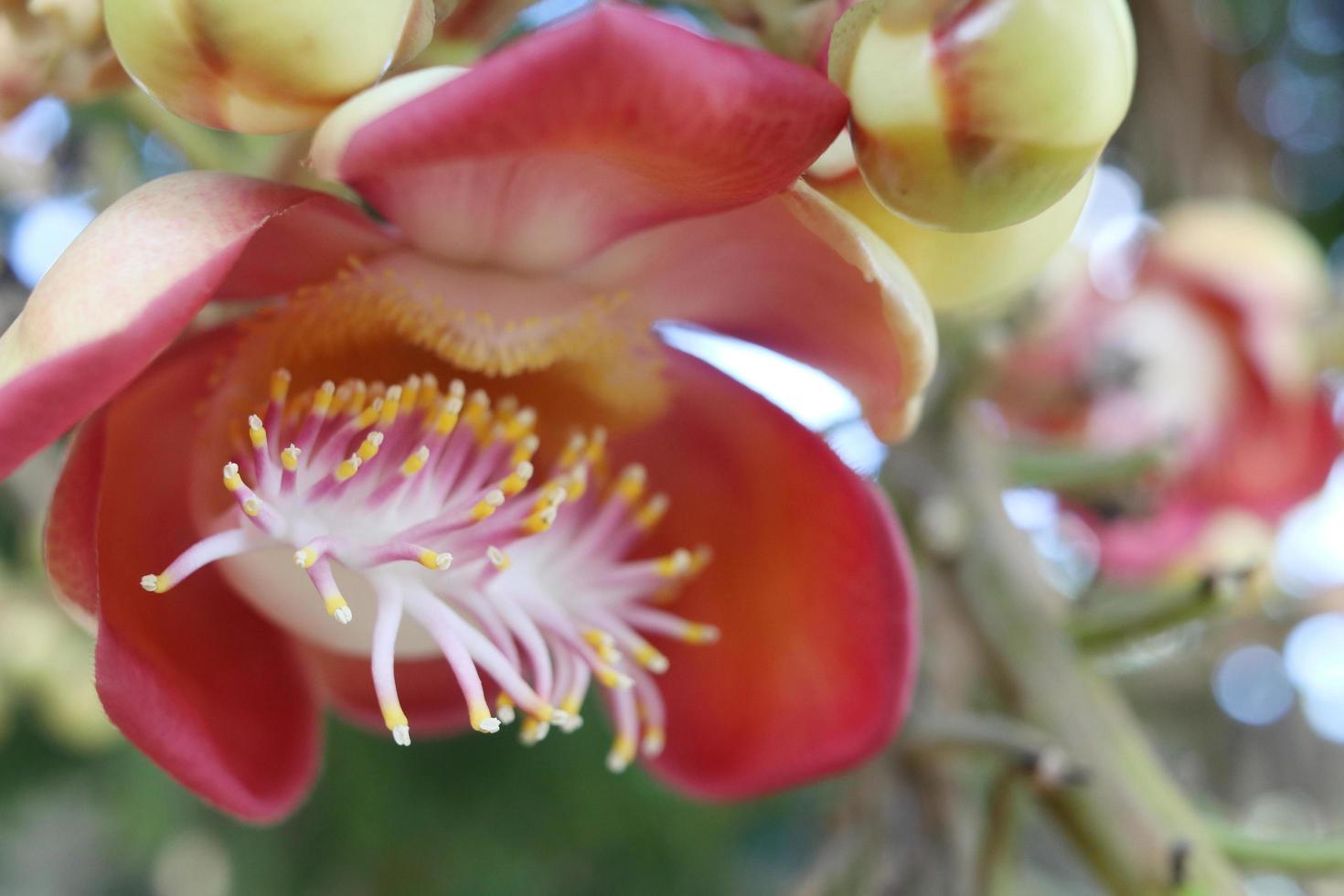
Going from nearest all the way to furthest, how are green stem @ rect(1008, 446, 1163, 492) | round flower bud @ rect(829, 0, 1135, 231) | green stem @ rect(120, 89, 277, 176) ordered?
1. round flower bud @ rect(829, 0, 1135, 231)
2. green stem @ rect(120, 89, 277, 176)
3. green stem @ rect(1008, 446, 1163, 492)

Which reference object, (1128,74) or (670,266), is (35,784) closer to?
(670,266)

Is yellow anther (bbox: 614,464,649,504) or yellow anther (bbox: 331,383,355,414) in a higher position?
yellow anther (bbox: 331,383,355,414)

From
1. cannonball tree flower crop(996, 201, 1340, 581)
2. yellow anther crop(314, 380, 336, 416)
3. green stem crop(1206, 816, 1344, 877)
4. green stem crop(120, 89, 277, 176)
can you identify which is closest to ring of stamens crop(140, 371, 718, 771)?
yellow anther crop(314, 380, 336, 416)

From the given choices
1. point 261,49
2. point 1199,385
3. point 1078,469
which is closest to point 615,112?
point 261,49

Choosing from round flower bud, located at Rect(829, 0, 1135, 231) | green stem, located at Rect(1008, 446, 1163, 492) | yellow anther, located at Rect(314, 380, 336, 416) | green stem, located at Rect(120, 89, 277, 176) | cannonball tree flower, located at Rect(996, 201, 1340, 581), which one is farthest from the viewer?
cannonball tree flower, located at Rect(996, 201, 1340, 581)

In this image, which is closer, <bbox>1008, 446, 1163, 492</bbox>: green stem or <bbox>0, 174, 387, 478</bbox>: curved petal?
<bbox>0, 174, 387, 478</bbox>: curved petal

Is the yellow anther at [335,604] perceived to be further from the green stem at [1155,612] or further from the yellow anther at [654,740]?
the green stem at [1155,612]

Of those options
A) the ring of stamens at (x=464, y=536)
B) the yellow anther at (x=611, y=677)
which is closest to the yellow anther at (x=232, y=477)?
the ring of stamens at (x=464, y=536)

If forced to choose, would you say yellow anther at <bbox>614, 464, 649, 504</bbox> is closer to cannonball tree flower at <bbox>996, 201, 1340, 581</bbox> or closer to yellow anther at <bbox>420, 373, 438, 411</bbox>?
yellow anther at <bbox>420, 373, 438, 411</bbox>
